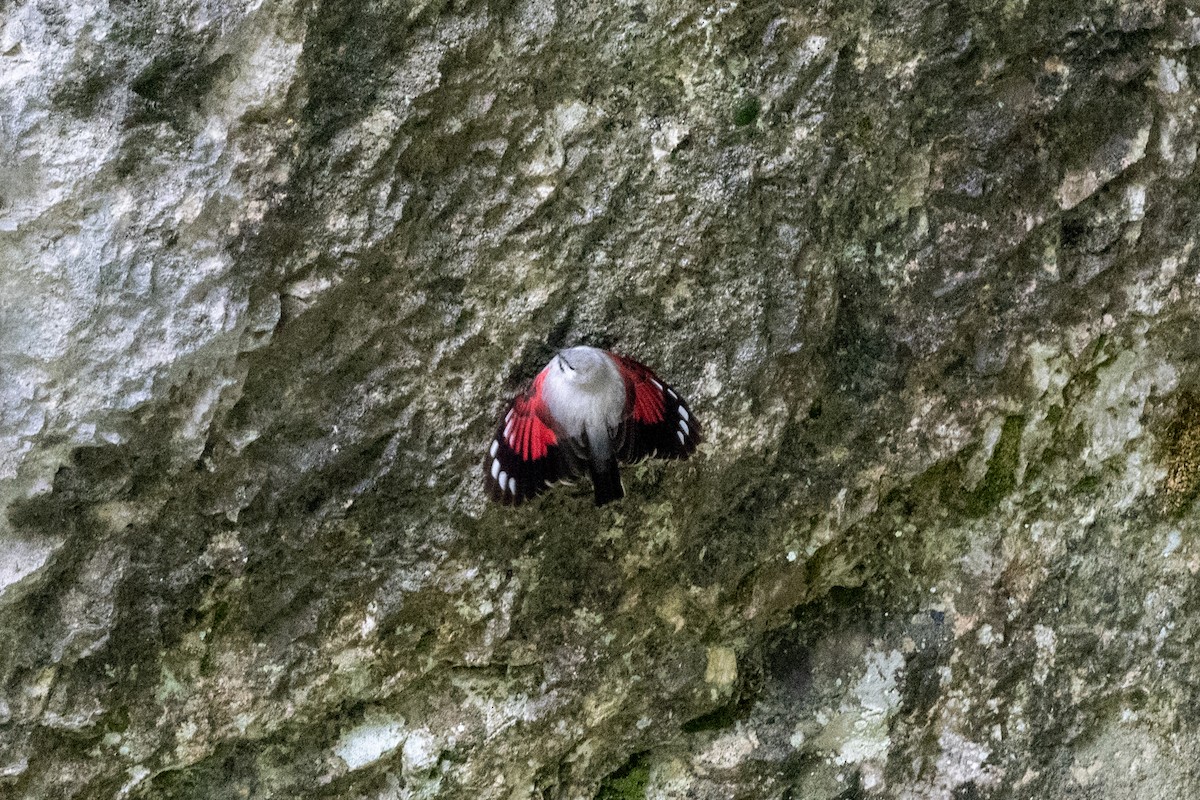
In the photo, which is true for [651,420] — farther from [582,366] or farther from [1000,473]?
[1000,473]

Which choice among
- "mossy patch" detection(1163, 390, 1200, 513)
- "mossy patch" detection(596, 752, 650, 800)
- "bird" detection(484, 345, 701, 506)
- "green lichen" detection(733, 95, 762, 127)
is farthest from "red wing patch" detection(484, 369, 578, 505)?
"mossy patch" detection(1163, 390, 1200, 513)

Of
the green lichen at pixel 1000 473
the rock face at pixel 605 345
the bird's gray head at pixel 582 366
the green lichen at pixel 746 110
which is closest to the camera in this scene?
the rock face at pixel 605 345

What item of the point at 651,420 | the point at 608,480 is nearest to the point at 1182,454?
the point at 651,420

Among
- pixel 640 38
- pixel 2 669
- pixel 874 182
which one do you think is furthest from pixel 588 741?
pixel 640 38

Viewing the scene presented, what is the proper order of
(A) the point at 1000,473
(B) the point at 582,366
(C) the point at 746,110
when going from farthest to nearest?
(A) the point at 1000,473 → (C) the point at 746,110 → (B) the point at 582,366

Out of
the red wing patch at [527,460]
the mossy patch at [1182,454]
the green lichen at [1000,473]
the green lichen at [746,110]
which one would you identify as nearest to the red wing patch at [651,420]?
the red wing patch at [527,460]

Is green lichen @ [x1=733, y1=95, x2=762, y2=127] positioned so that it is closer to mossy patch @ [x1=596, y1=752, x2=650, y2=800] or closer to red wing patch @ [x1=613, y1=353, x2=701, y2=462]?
red wing patch @ [x1=613, y1=353, x2=701, y2=462]

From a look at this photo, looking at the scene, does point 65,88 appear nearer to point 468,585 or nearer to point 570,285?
point 570,285

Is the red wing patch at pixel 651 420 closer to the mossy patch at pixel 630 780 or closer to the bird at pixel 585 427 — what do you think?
the bird at pixel 585 427
